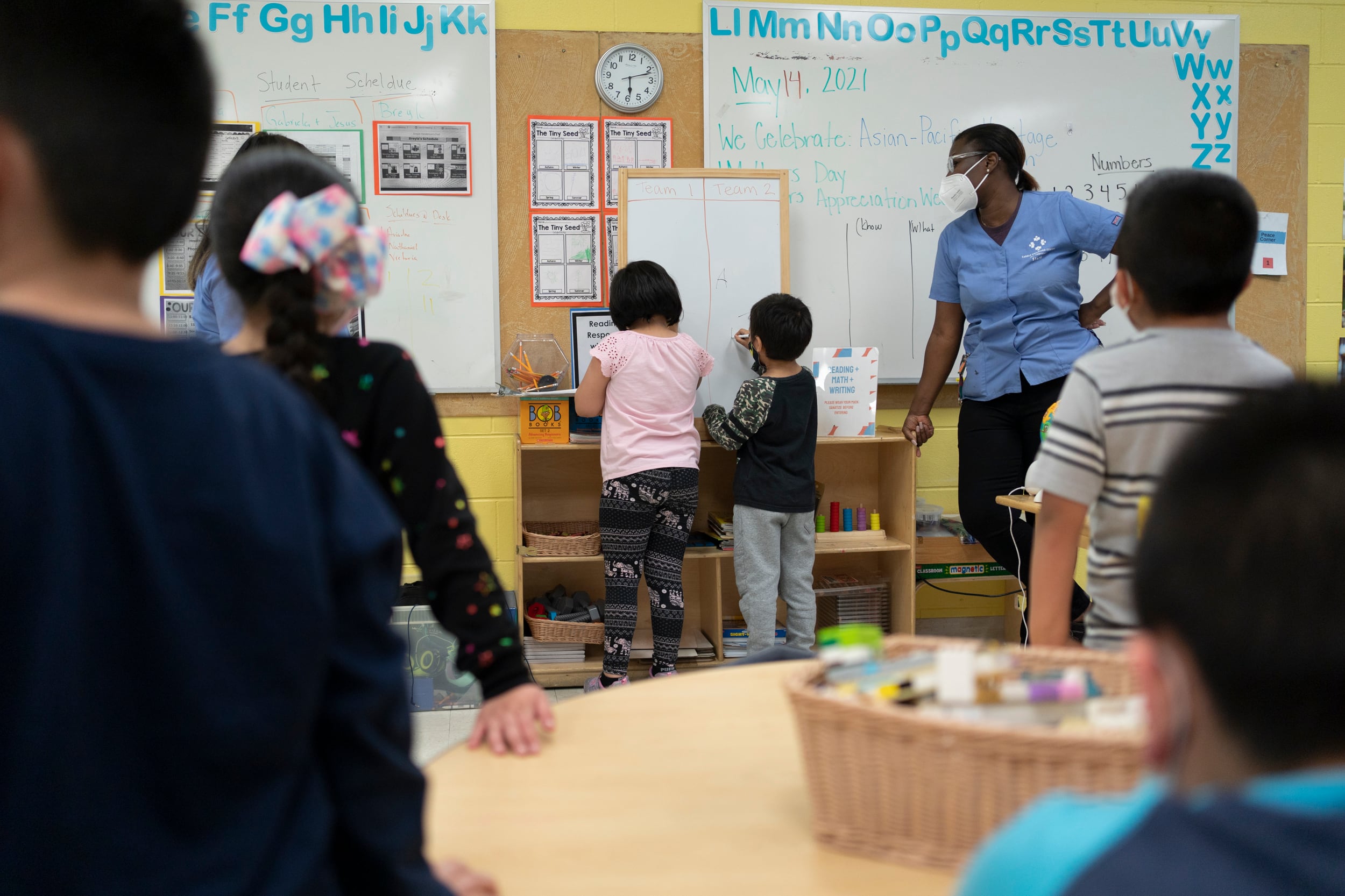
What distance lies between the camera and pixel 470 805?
901 mm

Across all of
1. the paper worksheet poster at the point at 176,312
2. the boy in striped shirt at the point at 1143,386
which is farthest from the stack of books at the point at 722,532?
the boy in striped shirt at the point at 1143,386

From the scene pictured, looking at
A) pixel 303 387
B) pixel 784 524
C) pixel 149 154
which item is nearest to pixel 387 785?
pixel 149 154

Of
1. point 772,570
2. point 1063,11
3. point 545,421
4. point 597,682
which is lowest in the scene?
point 597,682

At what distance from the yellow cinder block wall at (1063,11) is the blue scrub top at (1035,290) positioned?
741mm

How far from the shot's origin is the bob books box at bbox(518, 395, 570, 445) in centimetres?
353

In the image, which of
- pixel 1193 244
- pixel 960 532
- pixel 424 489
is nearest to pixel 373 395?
pixel 424 489

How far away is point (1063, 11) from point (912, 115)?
2.32 ft

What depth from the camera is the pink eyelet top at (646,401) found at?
326 centimetres

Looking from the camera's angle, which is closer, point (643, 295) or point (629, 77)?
point (643, 295)

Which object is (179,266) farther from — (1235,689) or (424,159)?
(1235,689)

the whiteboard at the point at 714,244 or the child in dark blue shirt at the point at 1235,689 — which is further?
the whiteboard at the point at 714,244

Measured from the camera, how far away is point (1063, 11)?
153 inches

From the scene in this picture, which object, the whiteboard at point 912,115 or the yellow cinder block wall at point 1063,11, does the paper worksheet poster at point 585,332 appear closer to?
the yellow cinder block wall at point 1063,11

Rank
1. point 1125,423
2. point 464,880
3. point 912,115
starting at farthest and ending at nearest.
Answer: point 912,115, point 1125,423, point 464,880
